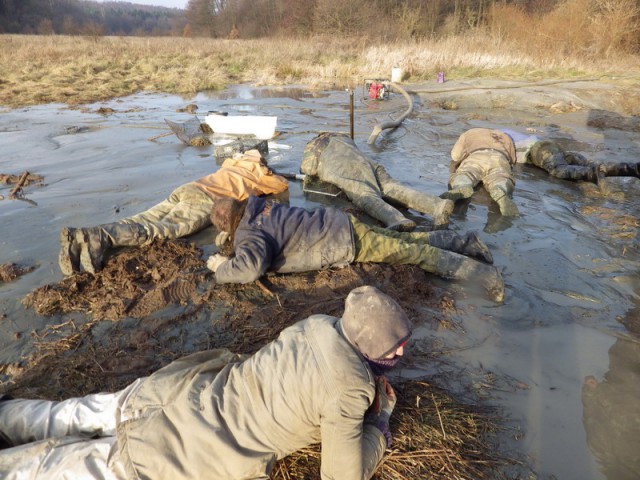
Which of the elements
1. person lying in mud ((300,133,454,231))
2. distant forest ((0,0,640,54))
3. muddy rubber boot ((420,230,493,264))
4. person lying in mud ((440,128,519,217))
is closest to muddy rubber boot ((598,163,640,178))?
person lying in mud ((440,128,519,217))

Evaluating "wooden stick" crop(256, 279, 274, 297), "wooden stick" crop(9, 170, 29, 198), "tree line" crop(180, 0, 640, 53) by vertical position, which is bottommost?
"wooden stick" crop(256, 279, 274, 297)

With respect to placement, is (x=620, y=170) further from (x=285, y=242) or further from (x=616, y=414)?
(x=285, y=242)

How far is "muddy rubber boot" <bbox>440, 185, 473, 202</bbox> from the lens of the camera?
5727 mm

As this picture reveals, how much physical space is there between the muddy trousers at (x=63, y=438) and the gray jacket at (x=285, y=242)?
5.11 feet

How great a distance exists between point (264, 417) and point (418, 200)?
13.4 feet

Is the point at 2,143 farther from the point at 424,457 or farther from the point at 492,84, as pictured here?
the point at 492,84

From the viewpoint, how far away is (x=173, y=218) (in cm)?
475

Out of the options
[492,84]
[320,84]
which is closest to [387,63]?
[320,84]

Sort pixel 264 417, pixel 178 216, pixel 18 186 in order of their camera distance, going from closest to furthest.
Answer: pixel 264 417, pixel 178 216, pixel 18 186

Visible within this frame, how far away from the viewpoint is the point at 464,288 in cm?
393

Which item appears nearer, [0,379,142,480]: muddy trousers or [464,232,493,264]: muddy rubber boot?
[0,379,142,480]: muddy trousers

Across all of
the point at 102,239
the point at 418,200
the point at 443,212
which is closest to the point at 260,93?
the point at 418,200

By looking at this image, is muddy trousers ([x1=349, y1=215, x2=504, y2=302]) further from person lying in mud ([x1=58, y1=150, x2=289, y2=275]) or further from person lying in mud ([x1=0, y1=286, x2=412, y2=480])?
person lying in mud ([x1=0, y1=286, x2=412, y2=480])

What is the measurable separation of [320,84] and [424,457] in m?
18.9
